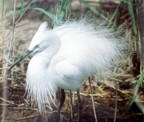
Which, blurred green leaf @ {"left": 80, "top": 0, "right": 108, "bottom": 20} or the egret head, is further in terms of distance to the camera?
blurred green leaf @ {"left": 80, "top": 0, "right": 108, "bottom": 20}

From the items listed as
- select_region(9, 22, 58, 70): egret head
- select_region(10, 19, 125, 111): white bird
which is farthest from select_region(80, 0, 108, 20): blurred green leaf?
select_region(9, 22, 58, 70): egret head

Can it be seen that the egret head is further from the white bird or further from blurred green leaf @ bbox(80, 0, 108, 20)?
blurred green leaf @ bbox(80, 0, 108, 20)

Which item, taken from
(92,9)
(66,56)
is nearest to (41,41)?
(66,56)

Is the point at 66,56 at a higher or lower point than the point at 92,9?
lower

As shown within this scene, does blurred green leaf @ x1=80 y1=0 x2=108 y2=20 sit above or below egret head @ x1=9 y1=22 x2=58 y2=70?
above

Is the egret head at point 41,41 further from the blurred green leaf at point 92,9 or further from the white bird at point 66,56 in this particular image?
the blurred green leaf at point 92,9

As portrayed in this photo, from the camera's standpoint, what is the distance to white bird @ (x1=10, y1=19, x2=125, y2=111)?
1162mm

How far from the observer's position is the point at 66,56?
1.17m

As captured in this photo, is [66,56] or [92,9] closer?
[66,56]

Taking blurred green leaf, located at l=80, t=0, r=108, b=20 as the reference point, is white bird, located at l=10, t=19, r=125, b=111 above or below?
below

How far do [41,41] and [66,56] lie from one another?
0.07m

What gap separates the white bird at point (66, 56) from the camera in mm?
1162

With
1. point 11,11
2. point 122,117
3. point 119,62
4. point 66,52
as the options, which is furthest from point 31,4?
point 122,117

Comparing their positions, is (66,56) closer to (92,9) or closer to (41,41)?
(41,41)
